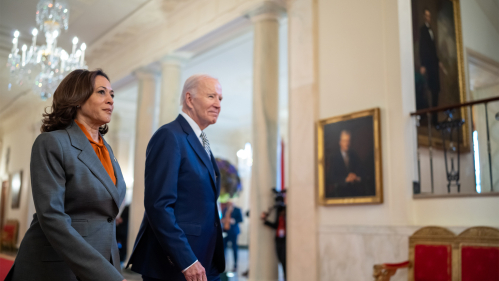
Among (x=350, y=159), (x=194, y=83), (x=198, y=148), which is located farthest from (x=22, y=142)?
(x=198, y=148)

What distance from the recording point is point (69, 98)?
6.35ft

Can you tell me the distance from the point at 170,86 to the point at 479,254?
7281 millimetres

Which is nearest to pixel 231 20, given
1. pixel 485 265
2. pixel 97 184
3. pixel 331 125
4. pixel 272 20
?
pixel 272 20

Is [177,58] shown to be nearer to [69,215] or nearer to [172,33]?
[172,33]

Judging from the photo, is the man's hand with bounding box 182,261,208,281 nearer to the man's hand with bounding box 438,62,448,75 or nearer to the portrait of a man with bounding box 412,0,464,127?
the portrait of a man with bounding box 412,0,464,127

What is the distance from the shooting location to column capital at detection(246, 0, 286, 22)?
23.9ft

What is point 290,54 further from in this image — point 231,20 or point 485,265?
point 485,265

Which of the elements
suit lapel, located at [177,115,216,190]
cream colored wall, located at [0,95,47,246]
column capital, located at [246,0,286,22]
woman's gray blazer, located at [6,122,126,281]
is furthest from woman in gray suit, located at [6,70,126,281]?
cream colored wall, located at [0,95,47,246]

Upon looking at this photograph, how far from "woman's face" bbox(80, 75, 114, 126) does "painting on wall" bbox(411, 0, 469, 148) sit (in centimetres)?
481

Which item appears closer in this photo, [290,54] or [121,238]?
[290,54]

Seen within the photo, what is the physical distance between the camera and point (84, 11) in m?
10.1

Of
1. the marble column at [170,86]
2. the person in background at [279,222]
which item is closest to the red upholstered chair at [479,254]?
the person in background at [279,222]

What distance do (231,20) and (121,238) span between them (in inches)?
277

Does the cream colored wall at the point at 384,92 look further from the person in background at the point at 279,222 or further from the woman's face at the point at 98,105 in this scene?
the woman's face at the point at 98,105
